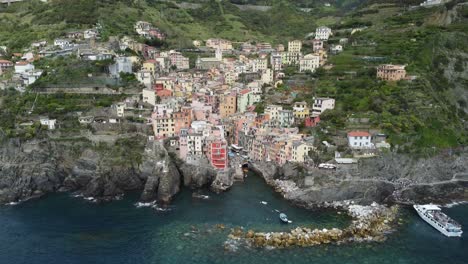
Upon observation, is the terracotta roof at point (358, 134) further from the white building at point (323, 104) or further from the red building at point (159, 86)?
the red building at point (159, 86)

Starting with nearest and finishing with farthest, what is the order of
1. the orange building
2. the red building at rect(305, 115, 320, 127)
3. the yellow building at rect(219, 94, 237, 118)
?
the red building at rect(305, 115, 320, 127) → the orange building → the yellow building at rect(219, 94, 237, 118)

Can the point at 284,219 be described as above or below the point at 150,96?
below

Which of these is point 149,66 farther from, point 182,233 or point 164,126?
point 182,233

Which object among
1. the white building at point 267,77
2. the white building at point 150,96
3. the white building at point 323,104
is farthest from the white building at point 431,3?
the white building at point 150,96

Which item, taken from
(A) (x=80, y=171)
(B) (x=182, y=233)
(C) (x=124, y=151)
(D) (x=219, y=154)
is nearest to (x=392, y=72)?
(D) (x=219, y=154)

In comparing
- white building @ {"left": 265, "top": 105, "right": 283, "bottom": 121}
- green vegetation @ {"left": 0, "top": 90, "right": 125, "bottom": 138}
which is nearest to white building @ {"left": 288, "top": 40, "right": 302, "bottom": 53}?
white building @ {"left": 265, "top": 105, "right": 283, "bottom": 121}

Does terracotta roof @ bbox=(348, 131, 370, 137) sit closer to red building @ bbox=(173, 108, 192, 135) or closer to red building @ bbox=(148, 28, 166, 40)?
red building @ bbox=(173, 108, 192, 135)
